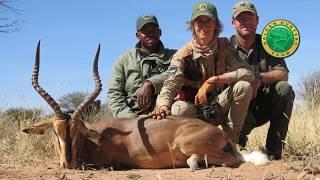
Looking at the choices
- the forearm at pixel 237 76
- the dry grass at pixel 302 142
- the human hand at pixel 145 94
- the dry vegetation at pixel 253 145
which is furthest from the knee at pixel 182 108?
the dry grass at pixel 302 142

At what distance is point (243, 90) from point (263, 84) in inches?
25.8

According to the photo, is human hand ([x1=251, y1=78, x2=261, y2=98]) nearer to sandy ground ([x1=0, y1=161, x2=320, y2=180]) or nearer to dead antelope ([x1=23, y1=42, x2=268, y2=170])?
dead antelope ([x1=23, y1=42, x2=268, y2=170])

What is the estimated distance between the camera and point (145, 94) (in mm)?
6977

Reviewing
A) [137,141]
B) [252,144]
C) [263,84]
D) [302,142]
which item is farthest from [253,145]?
[137,141]

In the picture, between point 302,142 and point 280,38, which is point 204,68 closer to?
point 280,38

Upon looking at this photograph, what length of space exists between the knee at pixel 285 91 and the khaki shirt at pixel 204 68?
0.52 metres

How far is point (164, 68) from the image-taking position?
778 centimetres

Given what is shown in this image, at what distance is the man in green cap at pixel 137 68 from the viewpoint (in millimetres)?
7605

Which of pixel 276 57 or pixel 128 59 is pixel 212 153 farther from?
pixel 128 59

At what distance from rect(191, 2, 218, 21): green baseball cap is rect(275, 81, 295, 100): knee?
47.5 inches

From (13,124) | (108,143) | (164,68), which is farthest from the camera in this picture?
A: (13,124)

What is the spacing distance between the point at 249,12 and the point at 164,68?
148 cm

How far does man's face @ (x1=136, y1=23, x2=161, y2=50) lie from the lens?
7.67m

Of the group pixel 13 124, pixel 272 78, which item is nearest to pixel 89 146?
pixel 272 78
